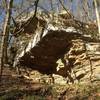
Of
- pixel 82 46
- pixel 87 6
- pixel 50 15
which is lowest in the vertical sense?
pixel 82 46

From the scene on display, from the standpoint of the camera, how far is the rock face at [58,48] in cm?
1122

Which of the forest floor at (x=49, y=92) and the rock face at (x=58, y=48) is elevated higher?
the rock face at (x=58, y=48)

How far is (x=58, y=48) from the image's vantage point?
1192cm

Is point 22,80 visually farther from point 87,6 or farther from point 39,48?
point 87,6

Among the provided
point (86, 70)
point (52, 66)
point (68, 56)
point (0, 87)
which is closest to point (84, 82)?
point (86, 70)

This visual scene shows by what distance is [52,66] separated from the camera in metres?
12.8

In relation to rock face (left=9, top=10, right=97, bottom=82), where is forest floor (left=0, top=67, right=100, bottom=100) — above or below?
below

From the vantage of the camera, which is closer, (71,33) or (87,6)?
(71,33)

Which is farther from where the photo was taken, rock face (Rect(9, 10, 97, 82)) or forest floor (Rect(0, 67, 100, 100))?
rock face (Rect(9, 10, 97, 82))

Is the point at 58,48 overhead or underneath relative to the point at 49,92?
overhead

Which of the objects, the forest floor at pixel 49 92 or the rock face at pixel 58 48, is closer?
the forest floor at pixel 49 92

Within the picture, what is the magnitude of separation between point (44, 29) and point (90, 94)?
12.2 feet

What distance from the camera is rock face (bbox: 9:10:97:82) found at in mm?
11219

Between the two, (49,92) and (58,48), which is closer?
(49,92)
